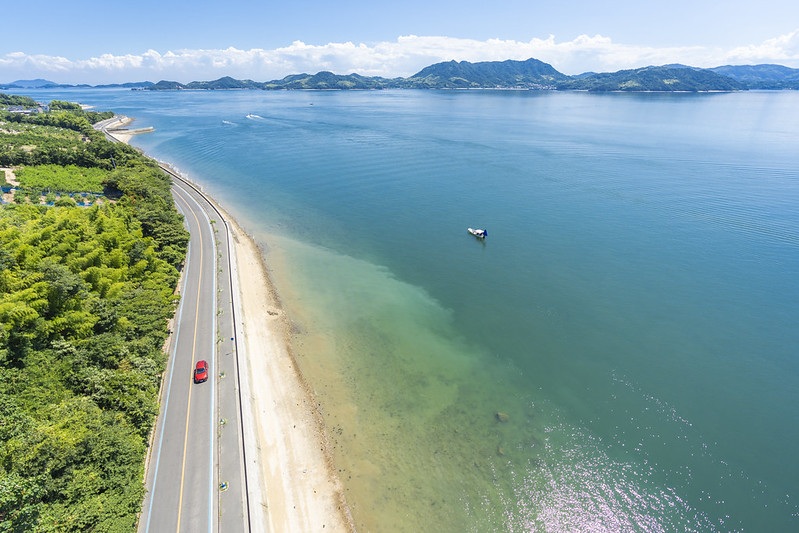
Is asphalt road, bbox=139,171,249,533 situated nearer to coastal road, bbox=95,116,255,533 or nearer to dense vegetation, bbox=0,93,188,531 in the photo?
coastal road, bbox=95,116,255,533

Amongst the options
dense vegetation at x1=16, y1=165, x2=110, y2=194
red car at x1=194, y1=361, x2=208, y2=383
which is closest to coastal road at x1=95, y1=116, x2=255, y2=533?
red car at x1=194, y1=361, x2=208, y2=383

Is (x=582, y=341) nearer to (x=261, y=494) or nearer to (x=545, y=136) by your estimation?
(x=261, y=494)

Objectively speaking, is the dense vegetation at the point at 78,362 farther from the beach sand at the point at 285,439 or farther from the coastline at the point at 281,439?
the beach sand at the point at 285,439

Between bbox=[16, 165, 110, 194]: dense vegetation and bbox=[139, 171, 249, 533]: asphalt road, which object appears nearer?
bbox=[139, 171, 249, 533]: asphalt road

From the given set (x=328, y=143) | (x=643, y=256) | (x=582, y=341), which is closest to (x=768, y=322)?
(x=643, y=256)

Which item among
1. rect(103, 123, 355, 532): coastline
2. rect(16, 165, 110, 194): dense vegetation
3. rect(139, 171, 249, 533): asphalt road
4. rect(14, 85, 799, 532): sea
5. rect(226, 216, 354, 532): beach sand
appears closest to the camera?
rect(139, 171, 249, 533): asphalt road

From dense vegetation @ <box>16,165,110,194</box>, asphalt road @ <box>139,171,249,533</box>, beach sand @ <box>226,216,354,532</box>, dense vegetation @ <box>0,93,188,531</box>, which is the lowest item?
beach sand @ <box>226,216,354,532</box>

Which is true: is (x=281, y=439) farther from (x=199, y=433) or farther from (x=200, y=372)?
(x=200, y=372)
